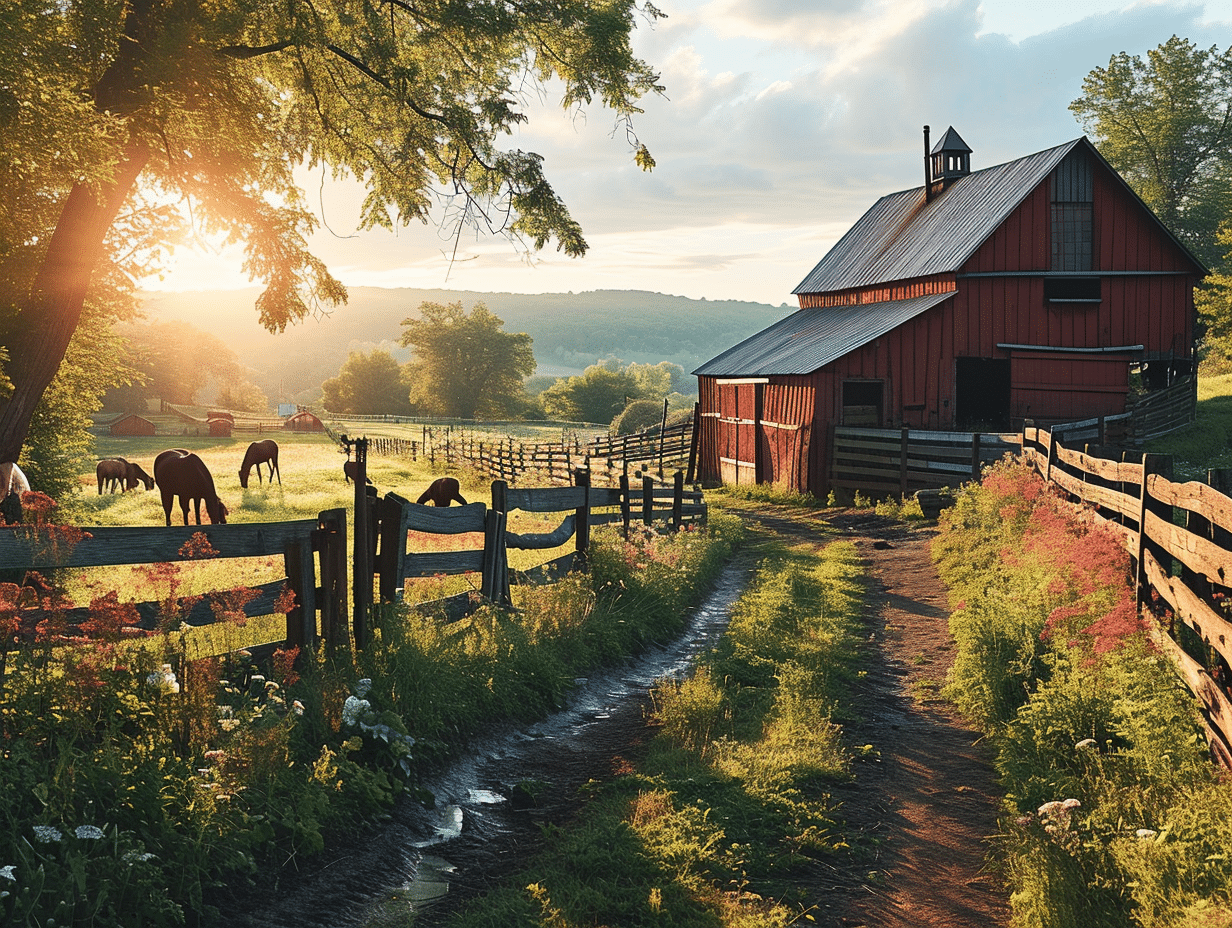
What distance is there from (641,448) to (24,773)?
37934 mm

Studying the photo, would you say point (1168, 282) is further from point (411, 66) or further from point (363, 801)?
point (363, 801)

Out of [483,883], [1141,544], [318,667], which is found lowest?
[483,883]

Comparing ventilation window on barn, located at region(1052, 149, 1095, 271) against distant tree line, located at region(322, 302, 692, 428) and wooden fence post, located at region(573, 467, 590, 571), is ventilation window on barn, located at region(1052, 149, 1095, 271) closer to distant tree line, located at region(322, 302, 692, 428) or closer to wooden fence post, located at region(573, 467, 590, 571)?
wooden fence post, located at region(573, 467, 590, 571)

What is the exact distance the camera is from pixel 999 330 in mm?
27328

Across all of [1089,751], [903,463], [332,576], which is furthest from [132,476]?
[1089,751]

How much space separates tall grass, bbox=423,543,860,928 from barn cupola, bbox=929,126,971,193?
28463 millimetres

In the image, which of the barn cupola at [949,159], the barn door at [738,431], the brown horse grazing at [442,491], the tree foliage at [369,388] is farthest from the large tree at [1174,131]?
the tree foliage at [369,388]

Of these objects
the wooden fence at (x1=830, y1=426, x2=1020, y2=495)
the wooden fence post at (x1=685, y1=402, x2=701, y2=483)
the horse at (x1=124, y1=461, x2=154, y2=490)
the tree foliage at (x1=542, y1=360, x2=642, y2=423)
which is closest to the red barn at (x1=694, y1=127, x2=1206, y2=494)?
the wooden fence at (x1=830, y1=426, x2=1020, y2=495)

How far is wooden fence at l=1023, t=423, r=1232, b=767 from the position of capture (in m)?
5.31

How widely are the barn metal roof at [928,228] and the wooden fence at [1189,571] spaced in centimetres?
2034

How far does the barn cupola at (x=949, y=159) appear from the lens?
109 feet

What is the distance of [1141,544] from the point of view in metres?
7.81

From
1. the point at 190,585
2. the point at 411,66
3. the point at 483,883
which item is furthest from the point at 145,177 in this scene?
the point at 483,883

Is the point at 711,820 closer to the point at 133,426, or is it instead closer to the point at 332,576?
the point at 332,576
